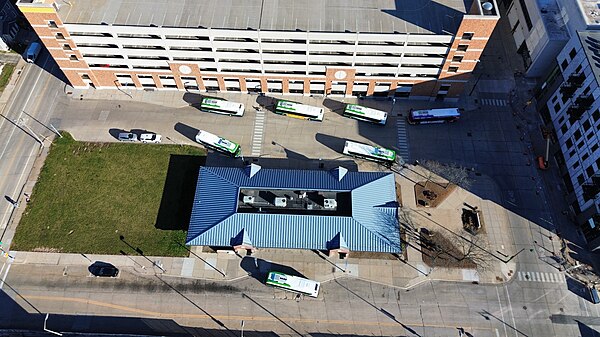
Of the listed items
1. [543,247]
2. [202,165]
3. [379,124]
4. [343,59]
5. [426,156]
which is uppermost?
[343,59]

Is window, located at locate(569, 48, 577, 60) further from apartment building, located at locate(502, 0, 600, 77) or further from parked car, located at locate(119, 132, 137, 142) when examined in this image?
parked car, located at locate(119, 132, 137, 142)

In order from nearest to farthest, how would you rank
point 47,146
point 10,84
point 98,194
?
point 98,194 < point 47,146 < point 10,84

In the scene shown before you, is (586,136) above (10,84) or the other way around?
the other way around

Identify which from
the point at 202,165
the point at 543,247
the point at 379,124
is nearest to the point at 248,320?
the point at 202,165

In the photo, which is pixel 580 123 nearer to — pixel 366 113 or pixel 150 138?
pixel 366 113

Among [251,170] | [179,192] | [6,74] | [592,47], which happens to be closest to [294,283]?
[251,170]

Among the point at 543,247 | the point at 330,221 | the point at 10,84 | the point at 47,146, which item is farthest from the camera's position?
the point at 10,84

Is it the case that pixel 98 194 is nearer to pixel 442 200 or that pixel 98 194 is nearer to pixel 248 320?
pixel 248 320

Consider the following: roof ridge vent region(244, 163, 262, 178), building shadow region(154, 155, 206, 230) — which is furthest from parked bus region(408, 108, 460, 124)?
building shadow region(154, 155, 206, 230)
